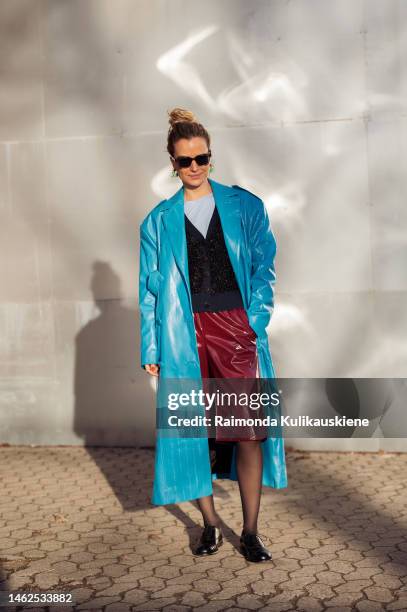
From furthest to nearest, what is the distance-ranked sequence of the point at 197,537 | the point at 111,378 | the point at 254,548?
the point at 111,378 → the point at 197,537 → the point at 254,548

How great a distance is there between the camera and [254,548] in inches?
195

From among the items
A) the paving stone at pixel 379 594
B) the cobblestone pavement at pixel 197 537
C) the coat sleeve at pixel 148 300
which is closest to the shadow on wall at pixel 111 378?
the cobblestone pavement at pixel 197 537

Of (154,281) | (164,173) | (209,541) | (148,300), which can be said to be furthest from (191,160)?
(164,173)

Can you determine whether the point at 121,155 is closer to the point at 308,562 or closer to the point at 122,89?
the point at 122,89

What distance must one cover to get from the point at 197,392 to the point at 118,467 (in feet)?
7.91

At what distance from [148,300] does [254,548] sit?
1.30m

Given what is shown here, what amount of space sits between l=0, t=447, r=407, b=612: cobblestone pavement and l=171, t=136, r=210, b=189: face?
184 centimetres

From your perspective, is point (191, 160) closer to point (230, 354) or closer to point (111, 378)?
point (230, 354)

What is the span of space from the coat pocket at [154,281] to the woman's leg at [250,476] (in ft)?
2.79

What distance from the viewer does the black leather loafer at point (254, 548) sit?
492 centimetres

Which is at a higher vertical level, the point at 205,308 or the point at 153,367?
the point at 205,308

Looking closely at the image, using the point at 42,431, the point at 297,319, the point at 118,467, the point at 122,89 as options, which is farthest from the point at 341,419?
the point at 122,89

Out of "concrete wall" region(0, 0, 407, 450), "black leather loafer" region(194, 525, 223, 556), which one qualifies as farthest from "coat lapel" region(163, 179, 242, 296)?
"concrete wall" region(0, 0, 407, 450)

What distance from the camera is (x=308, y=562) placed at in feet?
16.0
